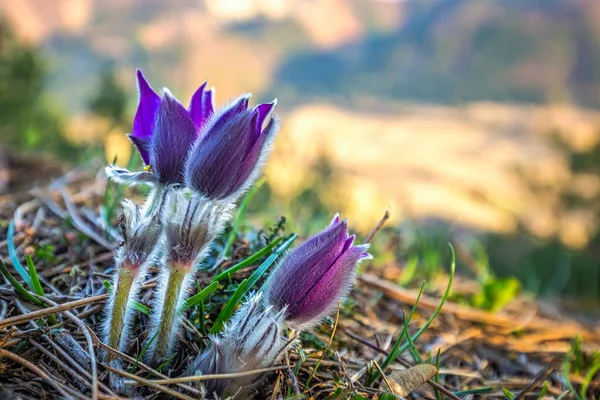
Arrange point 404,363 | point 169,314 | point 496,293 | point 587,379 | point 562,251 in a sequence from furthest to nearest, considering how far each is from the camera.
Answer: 1. point 562,251
2. point 496,293
3. point 587,379
4. point 404,363
5. point 169,314

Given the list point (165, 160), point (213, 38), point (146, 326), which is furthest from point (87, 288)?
point (213, 38)

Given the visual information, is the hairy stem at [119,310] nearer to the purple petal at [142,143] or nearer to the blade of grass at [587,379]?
the purple petal at [142,143]

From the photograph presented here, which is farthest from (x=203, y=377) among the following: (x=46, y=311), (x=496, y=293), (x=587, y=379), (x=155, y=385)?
(x=496, y=293)

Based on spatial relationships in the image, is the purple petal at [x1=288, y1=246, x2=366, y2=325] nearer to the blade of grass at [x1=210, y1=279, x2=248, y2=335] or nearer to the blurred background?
the blade of grass at [x1=210, y1=279, x2=248, y2=335]

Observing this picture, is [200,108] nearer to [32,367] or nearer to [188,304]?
[188,304]

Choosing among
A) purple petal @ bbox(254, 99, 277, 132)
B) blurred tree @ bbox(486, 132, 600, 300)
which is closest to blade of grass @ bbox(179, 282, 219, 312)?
purple petal @ bbox(254, 99, 277, 132)

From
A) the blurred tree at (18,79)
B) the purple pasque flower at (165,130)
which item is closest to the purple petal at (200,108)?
the purple pasque flower at (165,130)
